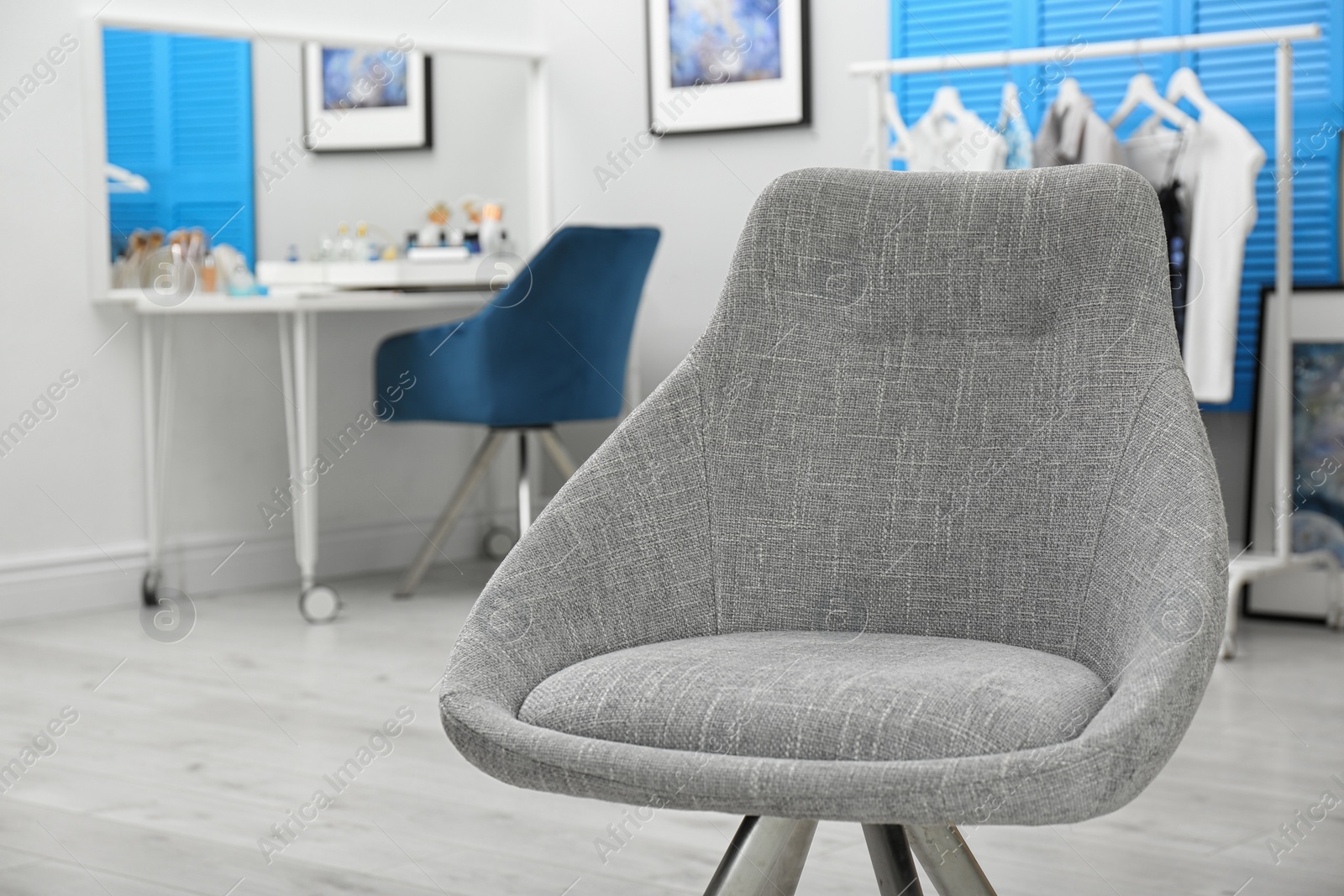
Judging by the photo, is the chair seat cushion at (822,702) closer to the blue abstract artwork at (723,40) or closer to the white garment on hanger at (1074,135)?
the white garment on hanger at (1074,135)

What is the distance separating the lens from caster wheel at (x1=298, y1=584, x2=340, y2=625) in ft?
12.3

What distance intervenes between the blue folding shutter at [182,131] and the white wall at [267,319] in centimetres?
9

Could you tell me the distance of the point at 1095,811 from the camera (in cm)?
117

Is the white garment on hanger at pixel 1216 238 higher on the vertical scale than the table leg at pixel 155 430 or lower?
higher

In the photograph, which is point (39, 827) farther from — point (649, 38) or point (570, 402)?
point (649, 38)

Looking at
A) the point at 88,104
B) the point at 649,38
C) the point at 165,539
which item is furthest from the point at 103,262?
the point at 649,38

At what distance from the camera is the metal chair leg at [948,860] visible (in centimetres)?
144

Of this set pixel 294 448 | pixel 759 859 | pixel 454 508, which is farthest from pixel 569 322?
pixel 759 859

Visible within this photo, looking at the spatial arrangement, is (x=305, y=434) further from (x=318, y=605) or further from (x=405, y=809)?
(x=405, y=809)

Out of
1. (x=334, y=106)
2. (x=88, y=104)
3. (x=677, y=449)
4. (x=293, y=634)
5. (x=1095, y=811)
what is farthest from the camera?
(x=334, y=106)

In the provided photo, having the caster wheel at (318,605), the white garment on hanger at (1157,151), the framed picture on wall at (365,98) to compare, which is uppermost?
the framed picture on wall at (365,98)

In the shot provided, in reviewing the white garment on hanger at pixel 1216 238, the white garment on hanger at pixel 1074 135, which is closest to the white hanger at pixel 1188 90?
the white garment on hanger at pixel 1216 238

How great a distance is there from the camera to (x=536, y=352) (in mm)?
3916

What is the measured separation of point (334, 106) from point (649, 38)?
3.05 ft
